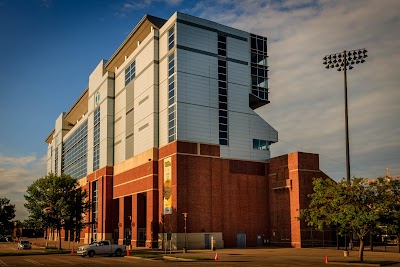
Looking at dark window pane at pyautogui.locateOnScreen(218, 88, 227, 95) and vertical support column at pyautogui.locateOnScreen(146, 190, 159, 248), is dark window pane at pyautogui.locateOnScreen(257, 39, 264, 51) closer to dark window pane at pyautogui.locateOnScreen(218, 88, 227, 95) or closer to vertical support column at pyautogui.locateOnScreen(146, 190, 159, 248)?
dark window pane at pyautogui.locateOnScreen(218, 88, 227, 95)

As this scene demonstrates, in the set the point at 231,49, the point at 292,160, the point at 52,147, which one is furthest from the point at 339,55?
the point at 52,147

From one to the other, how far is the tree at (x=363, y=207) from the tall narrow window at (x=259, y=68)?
132 ft

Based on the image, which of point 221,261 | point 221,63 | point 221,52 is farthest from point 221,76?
point 221,261

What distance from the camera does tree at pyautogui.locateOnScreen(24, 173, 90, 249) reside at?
248 ft

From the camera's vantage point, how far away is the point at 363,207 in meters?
41.2

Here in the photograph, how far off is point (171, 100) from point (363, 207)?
128 ft

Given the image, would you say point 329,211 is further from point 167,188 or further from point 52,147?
point 52,147

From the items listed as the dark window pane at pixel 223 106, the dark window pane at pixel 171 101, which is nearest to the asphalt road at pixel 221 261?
the dark window pane at pixel 171 101

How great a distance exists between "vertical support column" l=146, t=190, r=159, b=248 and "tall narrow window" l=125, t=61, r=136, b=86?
24.5 metres

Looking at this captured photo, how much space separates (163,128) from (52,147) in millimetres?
104301

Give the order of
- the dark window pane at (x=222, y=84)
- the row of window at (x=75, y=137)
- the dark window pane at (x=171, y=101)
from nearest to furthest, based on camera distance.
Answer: the dark window pane at (x=171, y=101) → the dark window pane at (x=222, y=84) → the row of window at (x=75, y=137)

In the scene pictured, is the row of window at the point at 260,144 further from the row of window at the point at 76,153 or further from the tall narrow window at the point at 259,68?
the row of window at the point at 76,153

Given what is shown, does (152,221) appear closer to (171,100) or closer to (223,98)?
(171,100)

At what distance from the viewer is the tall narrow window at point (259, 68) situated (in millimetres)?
81812
